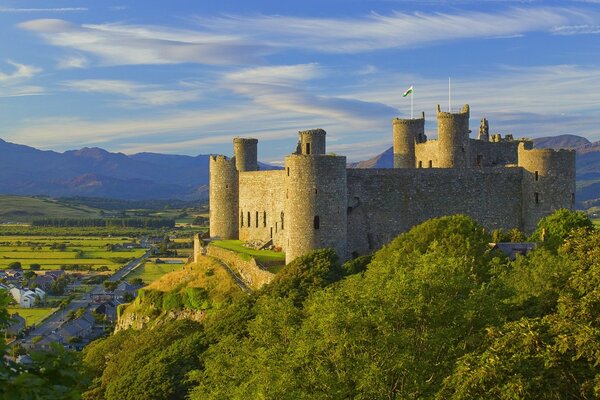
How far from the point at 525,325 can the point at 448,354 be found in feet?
10.0

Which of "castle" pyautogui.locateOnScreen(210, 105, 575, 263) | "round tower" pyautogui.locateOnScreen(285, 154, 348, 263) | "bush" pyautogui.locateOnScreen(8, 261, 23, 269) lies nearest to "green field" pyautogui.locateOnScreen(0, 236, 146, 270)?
"bush" pyautogui.locateOnScreen(8, 261, 23, 269)

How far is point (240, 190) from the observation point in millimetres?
54156

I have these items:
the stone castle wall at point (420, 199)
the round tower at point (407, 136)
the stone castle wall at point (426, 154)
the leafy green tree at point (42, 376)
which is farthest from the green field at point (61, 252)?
the leafy green tree at point (42, 376)

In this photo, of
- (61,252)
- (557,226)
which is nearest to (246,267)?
(557,226)

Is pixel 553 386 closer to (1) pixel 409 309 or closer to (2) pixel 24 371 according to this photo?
(1) pixel 409 309

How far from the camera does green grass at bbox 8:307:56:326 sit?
341 feet

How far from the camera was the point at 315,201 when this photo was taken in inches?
1694

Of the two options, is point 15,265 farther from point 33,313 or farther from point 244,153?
point 244,153

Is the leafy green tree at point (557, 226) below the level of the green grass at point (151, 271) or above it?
above

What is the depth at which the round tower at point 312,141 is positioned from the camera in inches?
1941

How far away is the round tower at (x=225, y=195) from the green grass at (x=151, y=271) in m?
66.9

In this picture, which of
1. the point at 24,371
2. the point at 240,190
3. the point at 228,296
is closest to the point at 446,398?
the point at 24,371

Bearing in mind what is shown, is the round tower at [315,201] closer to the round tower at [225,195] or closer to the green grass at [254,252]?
the green grass at [254,252]

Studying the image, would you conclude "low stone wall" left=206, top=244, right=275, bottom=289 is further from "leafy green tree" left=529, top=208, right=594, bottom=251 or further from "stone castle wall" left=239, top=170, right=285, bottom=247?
"leafy green tree" left=529, top=208, right=594, bottom=251
